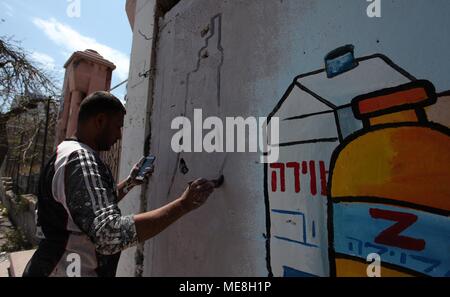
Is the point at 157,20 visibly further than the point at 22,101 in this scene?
No

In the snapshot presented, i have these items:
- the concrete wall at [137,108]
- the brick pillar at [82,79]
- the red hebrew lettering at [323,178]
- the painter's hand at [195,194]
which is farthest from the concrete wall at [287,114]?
the brick pillar at [82,79]

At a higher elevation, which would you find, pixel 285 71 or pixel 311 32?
pixel 311 32

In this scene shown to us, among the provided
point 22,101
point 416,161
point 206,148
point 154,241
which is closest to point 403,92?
point 416,161

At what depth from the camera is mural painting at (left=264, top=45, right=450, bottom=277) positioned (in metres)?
0.99

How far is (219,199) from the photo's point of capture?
1911 mm

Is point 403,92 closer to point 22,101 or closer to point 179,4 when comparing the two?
point 179,4

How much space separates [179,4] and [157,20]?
1.38 ft

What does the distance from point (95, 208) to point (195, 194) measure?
0.48m

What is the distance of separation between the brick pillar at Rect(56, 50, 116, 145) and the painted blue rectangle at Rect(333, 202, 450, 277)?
4973 mm

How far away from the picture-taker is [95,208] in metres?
1.33

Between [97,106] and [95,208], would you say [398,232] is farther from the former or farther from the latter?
[97,106]

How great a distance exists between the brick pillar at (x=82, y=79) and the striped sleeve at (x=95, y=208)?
4211 millimetres

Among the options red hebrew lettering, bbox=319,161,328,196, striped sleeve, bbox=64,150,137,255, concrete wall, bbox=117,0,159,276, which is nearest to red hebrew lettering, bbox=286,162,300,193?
red hebrew lettering, bbox=319,161,328,196

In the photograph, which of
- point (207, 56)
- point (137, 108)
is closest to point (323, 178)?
point (207, 56)
